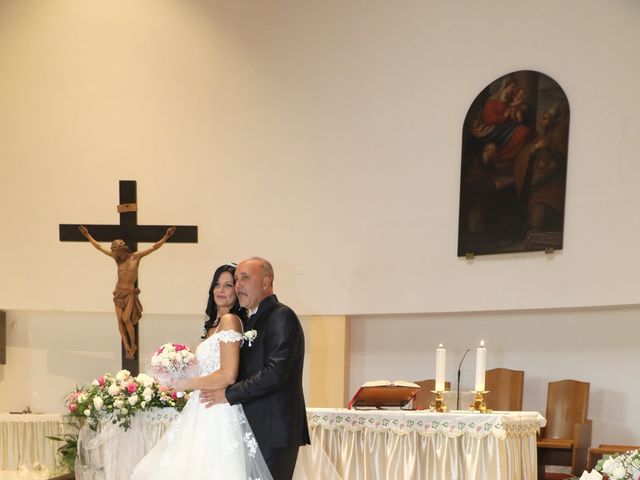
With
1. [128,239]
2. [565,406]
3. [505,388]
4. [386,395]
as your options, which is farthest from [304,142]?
[386,395]

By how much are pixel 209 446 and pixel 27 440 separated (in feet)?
17.6

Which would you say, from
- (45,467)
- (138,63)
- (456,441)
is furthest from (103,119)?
(456,441)

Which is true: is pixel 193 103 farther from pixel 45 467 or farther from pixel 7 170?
pixel 45 467

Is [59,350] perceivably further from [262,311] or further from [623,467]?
[623,467]

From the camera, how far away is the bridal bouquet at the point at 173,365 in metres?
4.82

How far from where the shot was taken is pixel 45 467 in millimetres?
9023

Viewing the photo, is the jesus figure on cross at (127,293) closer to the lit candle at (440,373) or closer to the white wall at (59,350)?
the white wall at (59,350)

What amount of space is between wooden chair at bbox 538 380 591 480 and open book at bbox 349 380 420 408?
6.60ft

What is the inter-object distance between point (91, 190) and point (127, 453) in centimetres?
502

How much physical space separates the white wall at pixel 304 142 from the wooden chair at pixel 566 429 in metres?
0.77

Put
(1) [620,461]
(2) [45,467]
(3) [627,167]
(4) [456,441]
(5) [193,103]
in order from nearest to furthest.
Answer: (1) [620,461] → (4) [456,441] → (3) [627,167] → (2) [45,467] → (5) [193,103]

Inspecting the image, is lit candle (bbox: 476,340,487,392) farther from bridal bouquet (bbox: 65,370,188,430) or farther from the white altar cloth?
bridal bouquet (bbox: 65,370,188,430)

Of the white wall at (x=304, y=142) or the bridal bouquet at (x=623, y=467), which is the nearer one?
the bridal bouquet at (x=623, y=467)

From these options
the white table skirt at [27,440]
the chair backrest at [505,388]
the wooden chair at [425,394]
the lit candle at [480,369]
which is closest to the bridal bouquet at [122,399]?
the lit candle at [480,369]
